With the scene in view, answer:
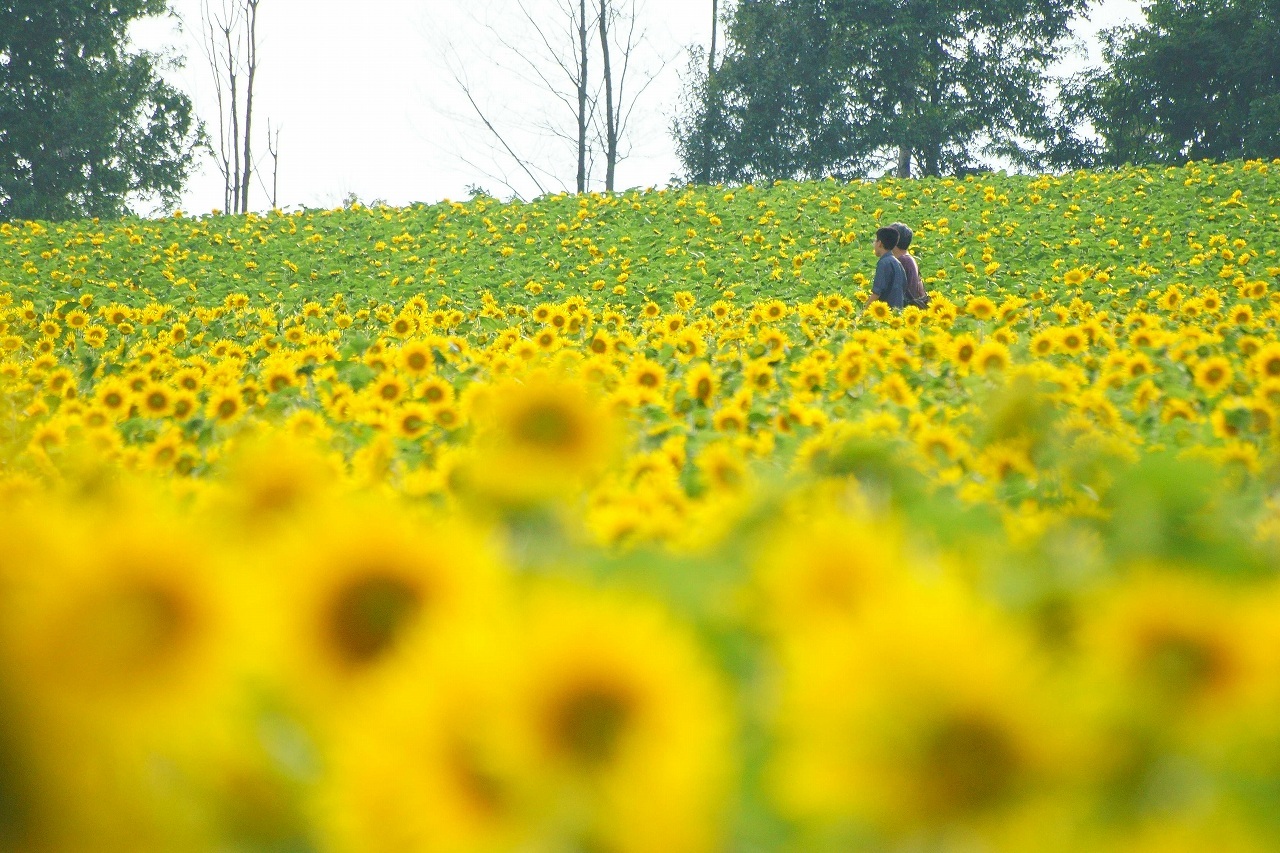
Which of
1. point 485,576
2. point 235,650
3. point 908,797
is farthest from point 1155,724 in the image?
point 235,650

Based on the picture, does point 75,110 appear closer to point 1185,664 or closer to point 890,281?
point 890,281

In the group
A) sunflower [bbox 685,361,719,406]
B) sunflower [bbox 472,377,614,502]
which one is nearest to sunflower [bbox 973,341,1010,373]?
sunflower [bbox 685,361,719,406]

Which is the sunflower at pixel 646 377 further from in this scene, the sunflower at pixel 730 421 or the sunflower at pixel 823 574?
the sunflower at pixel 823 574

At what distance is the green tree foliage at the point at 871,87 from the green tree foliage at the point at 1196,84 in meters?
3.02

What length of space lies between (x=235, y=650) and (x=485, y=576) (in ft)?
0.55

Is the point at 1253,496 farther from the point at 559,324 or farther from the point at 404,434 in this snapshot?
the point at 559,324

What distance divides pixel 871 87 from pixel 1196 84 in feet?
31.3

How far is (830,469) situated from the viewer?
1467 millimetres

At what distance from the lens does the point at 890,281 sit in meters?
7.76

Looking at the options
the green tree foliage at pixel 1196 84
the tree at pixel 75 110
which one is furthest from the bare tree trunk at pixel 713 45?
the tree at pixel 75 110

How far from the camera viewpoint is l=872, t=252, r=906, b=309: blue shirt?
773 cm

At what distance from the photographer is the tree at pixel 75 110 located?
96.3 feet

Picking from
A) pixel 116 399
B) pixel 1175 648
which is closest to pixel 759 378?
pixel 116 399

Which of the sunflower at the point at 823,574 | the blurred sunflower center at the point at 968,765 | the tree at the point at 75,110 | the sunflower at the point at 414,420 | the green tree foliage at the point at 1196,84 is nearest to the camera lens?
the blurred sunflower center at the point at 968,765
